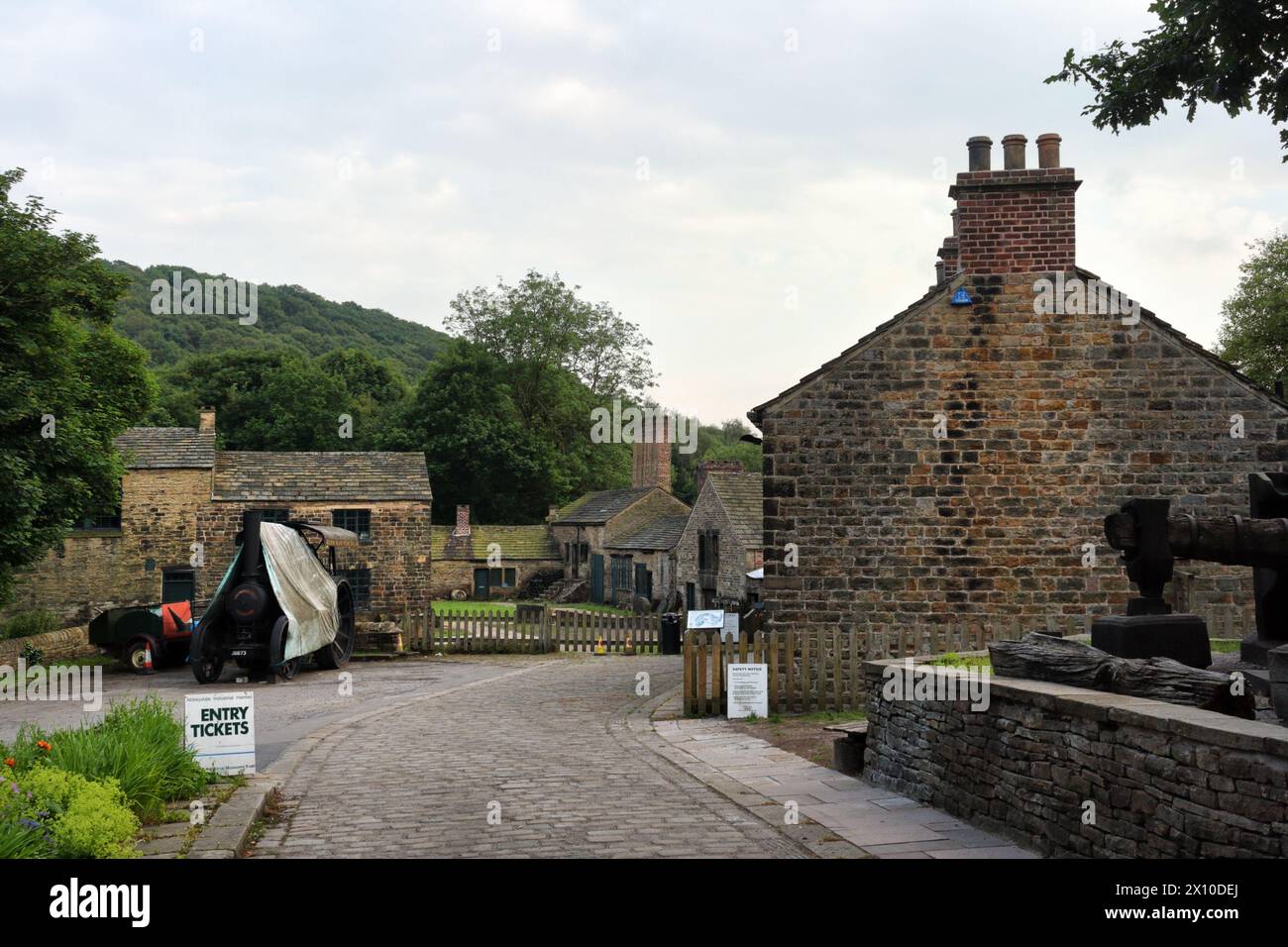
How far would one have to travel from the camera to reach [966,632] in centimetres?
1401

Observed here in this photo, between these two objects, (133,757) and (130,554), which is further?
(130,554)

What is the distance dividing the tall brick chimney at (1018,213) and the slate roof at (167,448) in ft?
86.6

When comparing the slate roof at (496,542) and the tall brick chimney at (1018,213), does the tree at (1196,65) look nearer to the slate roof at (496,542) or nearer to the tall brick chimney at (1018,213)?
the tall brick chimney at (1018,213)

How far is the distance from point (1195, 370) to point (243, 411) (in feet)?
199

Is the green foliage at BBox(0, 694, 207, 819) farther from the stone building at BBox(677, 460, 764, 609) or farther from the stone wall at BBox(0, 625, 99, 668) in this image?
the stone building at BBox(677, 460, 764, 609)

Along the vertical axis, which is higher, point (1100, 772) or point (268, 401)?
point (268, 401)

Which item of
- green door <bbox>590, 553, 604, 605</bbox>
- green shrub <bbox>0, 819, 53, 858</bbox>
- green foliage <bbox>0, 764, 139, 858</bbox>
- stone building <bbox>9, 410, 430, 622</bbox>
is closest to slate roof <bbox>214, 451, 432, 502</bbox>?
stone building <bbox>9, 410, 430, 622</bbox>

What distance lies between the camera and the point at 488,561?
175ft

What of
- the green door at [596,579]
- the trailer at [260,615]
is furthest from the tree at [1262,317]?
the trailer at [260,615]

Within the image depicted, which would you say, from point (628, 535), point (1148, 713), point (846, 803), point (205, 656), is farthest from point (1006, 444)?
point (628, 535)

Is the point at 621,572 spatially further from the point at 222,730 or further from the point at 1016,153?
the point at 222,730

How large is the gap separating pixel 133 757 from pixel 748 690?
313 inches
